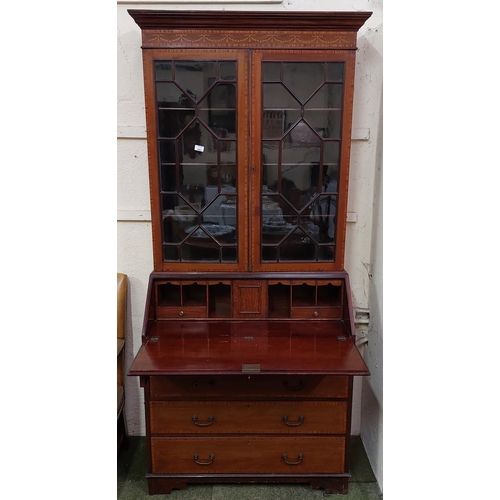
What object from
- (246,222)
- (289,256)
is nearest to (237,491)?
(289,256)

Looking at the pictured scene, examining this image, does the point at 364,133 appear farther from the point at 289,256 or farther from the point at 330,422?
the point at 330,422

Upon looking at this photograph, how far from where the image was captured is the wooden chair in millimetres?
1966

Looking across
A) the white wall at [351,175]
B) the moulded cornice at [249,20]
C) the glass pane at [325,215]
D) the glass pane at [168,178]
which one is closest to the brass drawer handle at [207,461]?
the white wall at [351,175]

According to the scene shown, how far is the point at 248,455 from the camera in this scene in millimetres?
1746

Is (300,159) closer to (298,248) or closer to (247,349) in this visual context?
(298,248)

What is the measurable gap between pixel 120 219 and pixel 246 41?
1019 mm

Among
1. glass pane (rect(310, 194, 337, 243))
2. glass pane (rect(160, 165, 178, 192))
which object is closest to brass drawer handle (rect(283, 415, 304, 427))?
glass pane (rect(310, 194, 337, 243))

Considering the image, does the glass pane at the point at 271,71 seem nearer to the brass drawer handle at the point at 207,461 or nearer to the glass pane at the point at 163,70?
the glass pane at the point at 163,70

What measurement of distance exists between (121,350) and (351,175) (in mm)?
1468

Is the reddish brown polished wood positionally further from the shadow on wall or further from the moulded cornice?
the moulded cornice

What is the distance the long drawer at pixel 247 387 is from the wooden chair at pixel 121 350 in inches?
15.6

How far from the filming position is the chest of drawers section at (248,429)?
1.69 metres

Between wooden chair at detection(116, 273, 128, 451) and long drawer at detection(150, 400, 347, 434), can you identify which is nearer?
long drawer at detection(150, 400, 347, 434)

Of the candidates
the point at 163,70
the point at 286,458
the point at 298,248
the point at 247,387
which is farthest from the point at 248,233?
the point at 286,458
